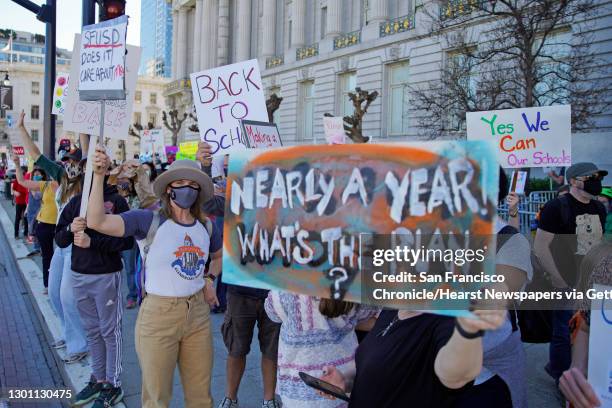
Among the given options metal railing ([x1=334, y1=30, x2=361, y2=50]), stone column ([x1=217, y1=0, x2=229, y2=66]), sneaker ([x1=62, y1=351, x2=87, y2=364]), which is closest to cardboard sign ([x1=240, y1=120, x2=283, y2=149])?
sneaker ([x1=62, y1=351, x2=87, y2=364])

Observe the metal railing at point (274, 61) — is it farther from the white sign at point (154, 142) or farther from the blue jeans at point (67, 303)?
the blue jeans at point (67, 303)

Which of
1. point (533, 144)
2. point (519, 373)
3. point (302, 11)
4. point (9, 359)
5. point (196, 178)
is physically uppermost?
point (302, 11)

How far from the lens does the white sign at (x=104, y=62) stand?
3.93m

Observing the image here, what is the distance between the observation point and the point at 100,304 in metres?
4.08

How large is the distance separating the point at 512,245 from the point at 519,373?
57 centimetres

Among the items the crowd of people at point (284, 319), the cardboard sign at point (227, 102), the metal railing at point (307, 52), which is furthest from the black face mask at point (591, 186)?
the metal railing at point (307, 52)

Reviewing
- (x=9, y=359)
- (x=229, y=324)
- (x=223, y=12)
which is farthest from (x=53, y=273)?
(x=223, y=12)

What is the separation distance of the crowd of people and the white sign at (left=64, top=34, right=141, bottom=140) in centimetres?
36

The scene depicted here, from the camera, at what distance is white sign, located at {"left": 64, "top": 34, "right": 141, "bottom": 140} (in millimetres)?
4699

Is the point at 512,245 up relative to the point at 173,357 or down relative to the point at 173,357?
up

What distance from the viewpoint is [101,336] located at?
4105 mm

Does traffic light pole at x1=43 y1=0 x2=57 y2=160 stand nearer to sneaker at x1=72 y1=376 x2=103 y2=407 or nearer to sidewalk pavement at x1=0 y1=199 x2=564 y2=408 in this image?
sidewalk pavement at x1=0 y1=199 x2=564 y2=408

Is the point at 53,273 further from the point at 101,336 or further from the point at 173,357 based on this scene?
the point at 173,357

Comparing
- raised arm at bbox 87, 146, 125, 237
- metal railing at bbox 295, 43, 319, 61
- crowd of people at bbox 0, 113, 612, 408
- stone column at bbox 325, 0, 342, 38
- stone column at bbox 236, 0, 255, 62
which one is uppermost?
stone column at bbox 236, 0, 255, 62
